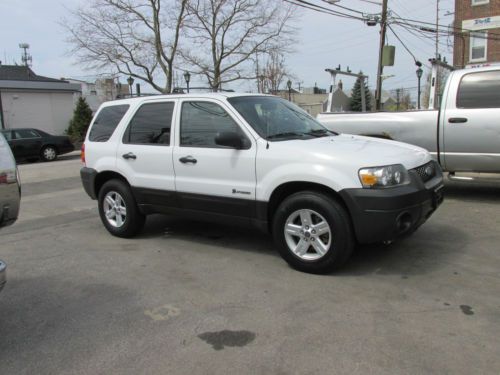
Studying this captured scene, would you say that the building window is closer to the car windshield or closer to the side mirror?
the car windshield

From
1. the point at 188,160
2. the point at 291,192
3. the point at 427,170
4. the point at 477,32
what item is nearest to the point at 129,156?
the point at 188,160

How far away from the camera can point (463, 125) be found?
7348 mm

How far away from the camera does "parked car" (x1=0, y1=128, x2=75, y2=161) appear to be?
63.2 feet

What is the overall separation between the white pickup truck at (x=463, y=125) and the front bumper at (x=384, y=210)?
11.2ft

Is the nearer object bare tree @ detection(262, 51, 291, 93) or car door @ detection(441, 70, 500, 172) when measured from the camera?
car door @ detection(441, 70, 500, 172)

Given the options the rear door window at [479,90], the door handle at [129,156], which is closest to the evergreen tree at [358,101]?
the rear door window at [479,90]

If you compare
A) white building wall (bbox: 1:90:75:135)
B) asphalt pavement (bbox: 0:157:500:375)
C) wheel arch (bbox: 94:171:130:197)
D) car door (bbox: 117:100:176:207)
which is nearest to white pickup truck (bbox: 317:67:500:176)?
asphalt pavement (bbox: 0:157:500:375)

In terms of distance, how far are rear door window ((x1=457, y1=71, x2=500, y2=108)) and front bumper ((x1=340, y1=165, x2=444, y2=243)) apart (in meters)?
3.60

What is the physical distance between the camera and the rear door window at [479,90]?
716 centimetres

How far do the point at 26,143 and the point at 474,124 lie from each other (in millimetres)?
17475

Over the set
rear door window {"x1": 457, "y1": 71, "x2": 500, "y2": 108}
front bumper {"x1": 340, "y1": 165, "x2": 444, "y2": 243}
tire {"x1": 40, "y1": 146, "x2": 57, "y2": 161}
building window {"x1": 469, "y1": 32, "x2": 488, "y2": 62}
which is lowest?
tire {"x1": 40, "y1": 146, "x2": 57, "y2": 161}

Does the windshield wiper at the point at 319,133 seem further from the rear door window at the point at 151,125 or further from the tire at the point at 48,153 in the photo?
the tire at the point at 48,153

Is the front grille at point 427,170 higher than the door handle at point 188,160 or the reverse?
the reverse

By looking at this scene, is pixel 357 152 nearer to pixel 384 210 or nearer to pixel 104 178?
pixel 384 210
